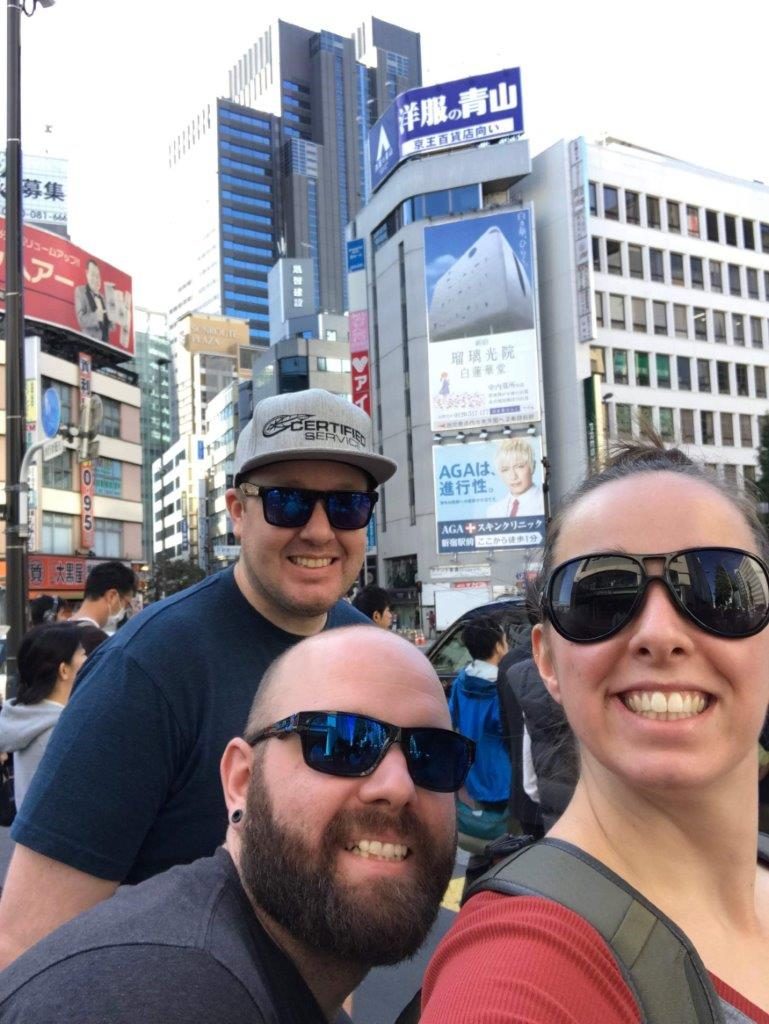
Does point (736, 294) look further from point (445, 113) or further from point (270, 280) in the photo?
point (270, 280)

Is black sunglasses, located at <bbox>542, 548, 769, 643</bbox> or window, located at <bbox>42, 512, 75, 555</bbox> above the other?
window, located at <bbox>42, 512, 75, 555</bbox>

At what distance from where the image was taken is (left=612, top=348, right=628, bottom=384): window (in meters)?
52.6

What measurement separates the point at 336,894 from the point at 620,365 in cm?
5402

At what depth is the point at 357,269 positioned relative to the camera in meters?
60.4

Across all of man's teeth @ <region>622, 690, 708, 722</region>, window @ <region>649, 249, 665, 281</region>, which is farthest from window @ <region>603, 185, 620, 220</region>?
man's teeth @ <region>622, 690, 708, 722</region>

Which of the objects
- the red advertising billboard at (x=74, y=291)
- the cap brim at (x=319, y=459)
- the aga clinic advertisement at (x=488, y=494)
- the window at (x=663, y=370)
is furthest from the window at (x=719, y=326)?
the cap brim at (x=319, y=459)

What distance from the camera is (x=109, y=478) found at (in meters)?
52.1

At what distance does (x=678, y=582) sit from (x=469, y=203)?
54.8 meters

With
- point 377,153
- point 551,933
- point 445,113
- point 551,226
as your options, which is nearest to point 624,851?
point 551,933

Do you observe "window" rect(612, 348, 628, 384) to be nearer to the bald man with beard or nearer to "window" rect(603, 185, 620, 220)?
"window" rect(603, 185, 620, 220)

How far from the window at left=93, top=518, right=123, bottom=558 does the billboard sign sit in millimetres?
23822

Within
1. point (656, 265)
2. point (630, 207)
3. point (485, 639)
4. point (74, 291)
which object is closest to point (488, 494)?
point (656, 265)

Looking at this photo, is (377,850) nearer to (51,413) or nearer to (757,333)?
(51,413)

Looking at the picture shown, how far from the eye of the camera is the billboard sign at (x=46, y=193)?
62.0 meters
